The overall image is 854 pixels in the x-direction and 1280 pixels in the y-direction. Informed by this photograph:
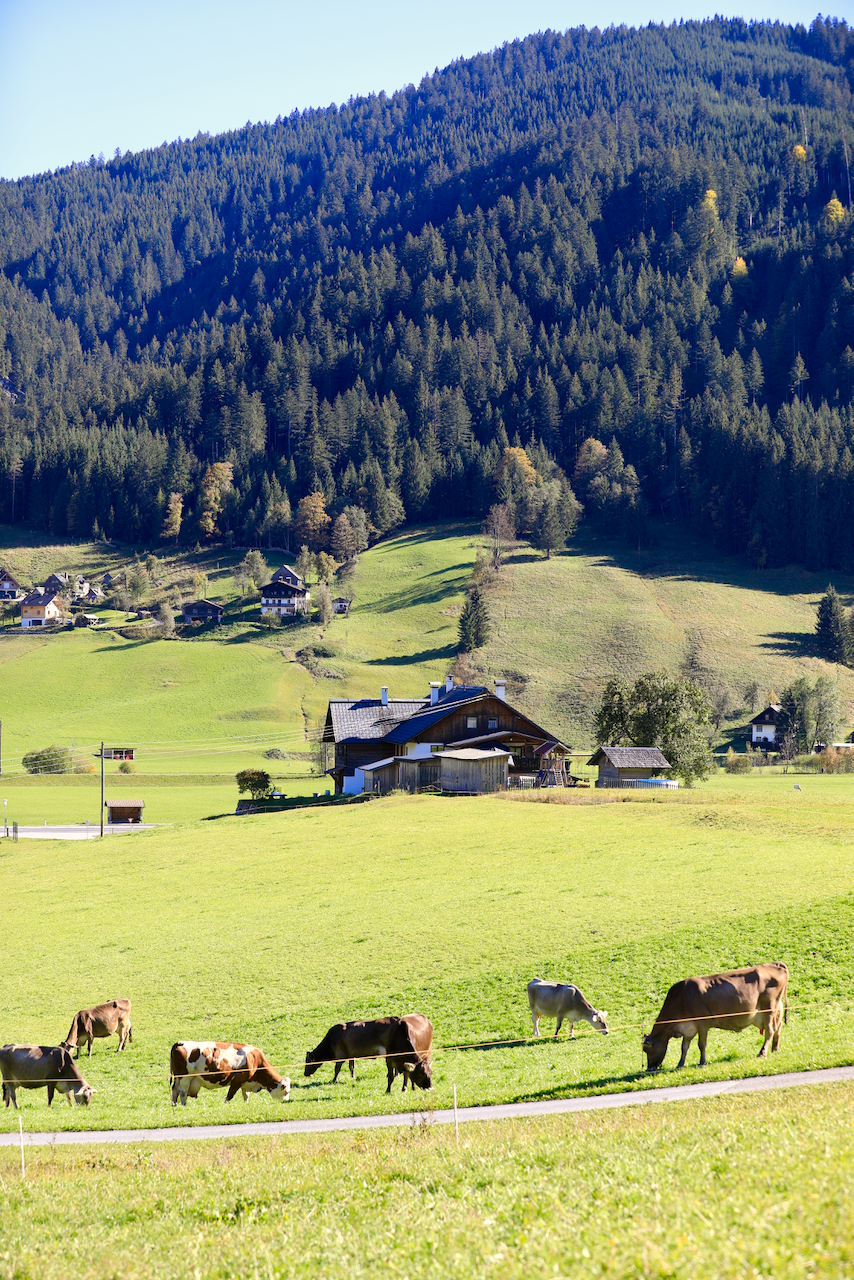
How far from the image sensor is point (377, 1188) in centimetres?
1051

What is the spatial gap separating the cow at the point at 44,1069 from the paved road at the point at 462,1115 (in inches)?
81.8

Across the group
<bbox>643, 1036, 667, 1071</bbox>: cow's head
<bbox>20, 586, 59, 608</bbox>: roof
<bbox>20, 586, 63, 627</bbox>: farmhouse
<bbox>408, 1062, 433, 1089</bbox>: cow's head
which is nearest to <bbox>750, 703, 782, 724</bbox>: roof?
<bbox>643, 1036, 667, 1071</bbox>: cow's head

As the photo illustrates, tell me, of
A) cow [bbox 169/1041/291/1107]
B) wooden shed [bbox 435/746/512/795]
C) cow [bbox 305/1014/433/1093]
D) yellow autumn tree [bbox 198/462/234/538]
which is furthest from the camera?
yellow autumn tree [bbox 198/462/234/538]

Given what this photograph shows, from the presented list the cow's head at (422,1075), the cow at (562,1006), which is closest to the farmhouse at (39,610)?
the cow at (562,1006)

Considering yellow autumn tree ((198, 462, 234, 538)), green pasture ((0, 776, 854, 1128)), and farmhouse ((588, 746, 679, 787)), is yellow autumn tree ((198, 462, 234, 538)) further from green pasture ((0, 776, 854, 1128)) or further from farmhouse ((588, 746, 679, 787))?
green pasture ((0, 776, 854, 1128))

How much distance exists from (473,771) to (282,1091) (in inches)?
1894

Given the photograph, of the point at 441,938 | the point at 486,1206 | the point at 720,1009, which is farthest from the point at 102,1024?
the point at 486,1206

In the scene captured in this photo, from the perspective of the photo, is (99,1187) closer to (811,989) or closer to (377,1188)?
(377,1188)

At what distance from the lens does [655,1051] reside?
55.5 feet

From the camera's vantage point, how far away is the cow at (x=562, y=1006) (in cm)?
1980

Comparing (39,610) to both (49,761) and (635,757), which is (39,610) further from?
(635,757)

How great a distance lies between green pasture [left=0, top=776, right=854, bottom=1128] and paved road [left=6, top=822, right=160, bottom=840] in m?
12.0

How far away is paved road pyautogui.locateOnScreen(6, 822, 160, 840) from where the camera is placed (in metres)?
61.2

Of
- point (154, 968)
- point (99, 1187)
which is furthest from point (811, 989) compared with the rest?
point (154, 968)
